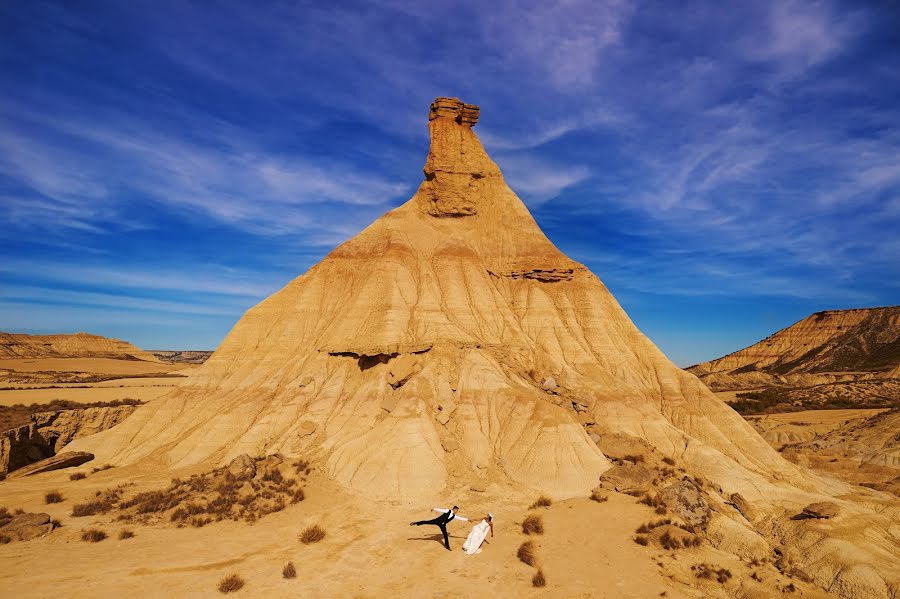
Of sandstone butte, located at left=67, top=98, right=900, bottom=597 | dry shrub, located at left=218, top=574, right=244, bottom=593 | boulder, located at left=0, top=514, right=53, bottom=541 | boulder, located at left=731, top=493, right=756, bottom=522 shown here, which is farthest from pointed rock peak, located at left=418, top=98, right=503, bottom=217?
dry shrub, located at left=218, top=574, right=244, bottom=593

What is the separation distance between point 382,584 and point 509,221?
34.8m

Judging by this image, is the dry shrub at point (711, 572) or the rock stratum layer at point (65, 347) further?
the rock stratum layer at point (65, 347)

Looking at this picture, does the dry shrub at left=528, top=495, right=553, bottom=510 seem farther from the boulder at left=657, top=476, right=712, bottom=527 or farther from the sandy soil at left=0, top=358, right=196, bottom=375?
the sandy soil at left=0, top=358, right=196, bottom=375

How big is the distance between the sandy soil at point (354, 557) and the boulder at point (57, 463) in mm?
8229

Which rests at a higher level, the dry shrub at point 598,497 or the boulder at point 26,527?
the dry shrub at point 598,497

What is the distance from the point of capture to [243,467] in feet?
90.3

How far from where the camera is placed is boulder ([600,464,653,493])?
24.9 metres

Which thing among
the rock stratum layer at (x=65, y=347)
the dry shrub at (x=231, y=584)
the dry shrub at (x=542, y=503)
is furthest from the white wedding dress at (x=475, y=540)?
the rock stratum layer at (x=65, y=347)

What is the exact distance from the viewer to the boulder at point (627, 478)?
81.8 ft

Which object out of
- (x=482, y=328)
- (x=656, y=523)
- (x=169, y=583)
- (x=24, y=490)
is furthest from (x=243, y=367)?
(x=656, y=523)

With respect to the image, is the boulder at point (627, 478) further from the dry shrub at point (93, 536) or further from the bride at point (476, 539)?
the dry shrub at point (93, 536)

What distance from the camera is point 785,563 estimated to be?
65.2 ft

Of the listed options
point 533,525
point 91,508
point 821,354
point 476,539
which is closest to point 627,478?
point 533,525

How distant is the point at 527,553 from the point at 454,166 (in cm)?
3514
